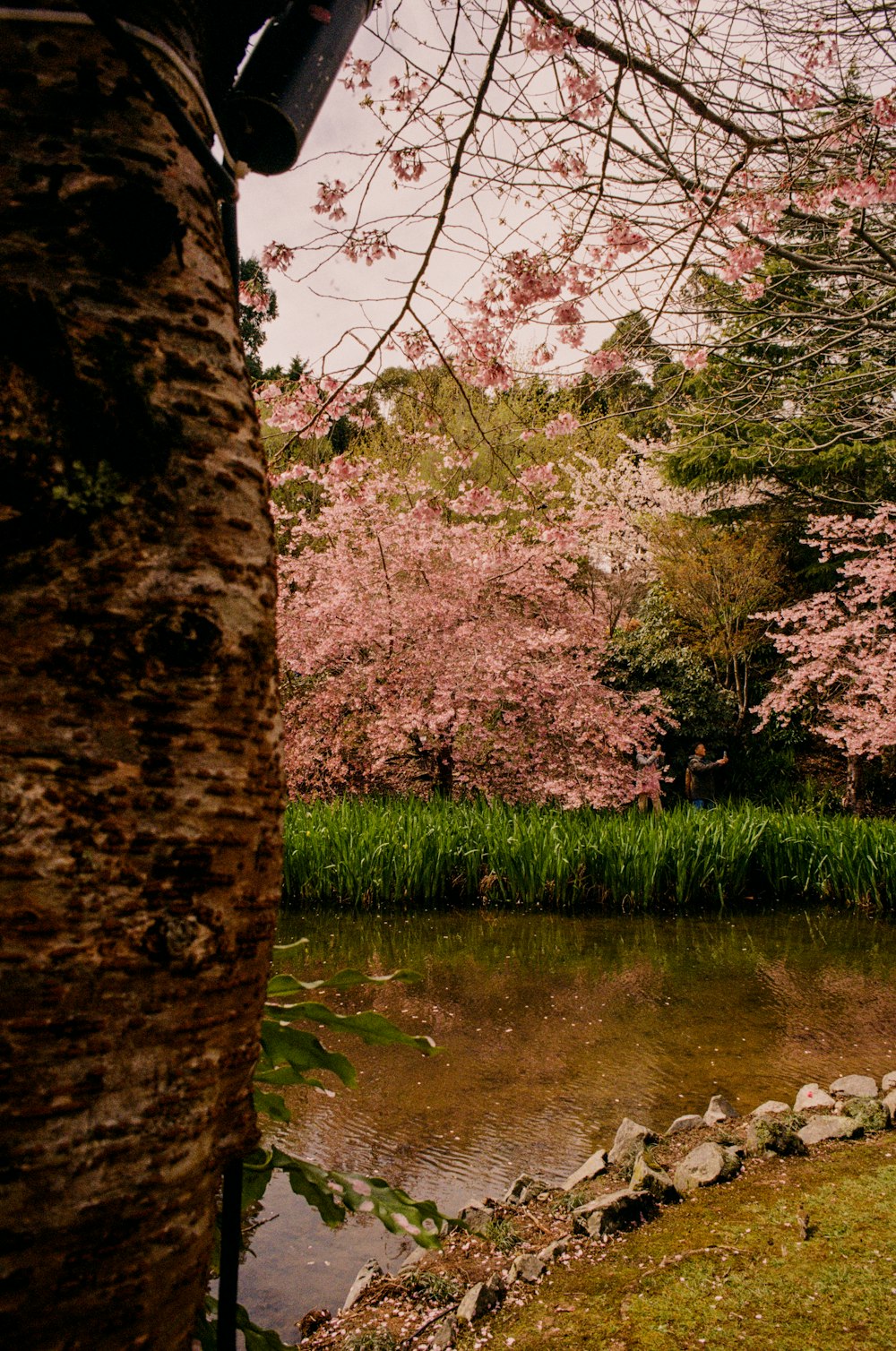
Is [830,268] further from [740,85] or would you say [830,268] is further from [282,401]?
[282,401]

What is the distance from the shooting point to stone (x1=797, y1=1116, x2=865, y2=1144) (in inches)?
108

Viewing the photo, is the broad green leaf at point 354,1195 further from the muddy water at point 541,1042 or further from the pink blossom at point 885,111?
the pink blossom at point 885,111

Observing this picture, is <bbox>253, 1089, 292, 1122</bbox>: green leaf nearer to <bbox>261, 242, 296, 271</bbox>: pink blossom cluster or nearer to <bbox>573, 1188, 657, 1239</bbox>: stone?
<bbox>573, 1188, 657, 1239</bbox>: stone

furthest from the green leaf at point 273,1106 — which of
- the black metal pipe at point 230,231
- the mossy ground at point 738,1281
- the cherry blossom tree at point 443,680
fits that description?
the cherry blossom tree at point 443,680

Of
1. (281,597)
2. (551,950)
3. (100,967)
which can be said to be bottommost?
(551,950)

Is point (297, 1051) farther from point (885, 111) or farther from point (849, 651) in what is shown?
point (849, 651)

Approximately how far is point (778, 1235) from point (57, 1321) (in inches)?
83.6

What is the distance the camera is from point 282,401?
4.91m

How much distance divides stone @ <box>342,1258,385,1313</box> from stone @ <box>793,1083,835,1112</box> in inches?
67.0

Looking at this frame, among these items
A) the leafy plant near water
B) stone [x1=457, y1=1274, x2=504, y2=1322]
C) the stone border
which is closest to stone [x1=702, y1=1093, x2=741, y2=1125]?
the stone border

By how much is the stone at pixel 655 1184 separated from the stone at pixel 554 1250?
0.28 meters

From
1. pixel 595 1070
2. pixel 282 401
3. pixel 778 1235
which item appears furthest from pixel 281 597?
pixel 778 1235

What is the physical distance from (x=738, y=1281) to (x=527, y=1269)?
0.52 meters

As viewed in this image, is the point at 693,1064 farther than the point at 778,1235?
Yes
